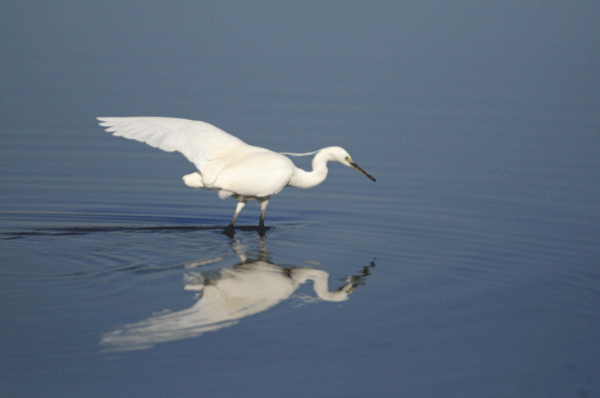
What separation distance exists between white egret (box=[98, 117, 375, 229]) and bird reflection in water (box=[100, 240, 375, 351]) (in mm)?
1042

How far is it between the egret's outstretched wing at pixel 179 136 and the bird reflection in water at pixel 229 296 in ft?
5.52

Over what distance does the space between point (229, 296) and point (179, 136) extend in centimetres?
411

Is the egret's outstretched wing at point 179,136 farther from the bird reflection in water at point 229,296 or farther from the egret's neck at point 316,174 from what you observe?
the bird reflection in water at point 229,296

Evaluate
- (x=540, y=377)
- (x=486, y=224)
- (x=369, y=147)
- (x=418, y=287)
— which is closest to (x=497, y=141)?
(x=369, y=147)

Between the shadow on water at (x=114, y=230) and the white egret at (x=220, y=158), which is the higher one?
the white egret at (x=220, y=158)

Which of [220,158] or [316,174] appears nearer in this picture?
[220,158]

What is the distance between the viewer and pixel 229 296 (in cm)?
970

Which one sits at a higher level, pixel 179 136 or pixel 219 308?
pixel 179 136

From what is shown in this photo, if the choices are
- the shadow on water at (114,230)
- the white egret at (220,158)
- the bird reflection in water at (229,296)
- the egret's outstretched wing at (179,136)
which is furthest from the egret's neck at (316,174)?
the bird reflection in water at (229,296)

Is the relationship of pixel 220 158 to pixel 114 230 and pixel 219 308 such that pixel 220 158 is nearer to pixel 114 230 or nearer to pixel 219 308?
pixel 114 230

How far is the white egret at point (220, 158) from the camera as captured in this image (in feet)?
41.3

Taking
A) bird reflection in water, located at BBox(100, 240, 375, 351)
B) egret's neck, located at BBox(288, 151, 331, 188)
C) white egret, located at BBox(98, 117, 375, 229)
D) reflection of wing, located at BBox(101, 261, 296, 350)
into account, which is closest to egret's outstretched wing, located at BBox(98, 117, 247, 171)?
white egret, located at BBox(98, 117, 375, 229)

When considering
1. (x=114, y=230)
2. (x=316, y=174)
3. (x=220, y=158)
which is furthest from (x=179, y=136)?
(x=316, y=174)

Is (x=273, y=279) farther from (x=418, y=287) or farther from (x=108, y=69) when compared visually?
(x=108, y=69)
